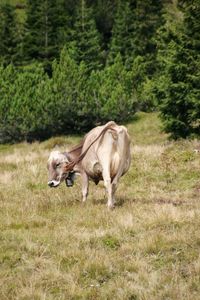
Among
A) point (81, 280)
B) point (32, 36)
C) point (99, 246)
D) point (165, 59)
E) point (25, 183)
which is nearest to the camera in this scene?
point (81, 280)

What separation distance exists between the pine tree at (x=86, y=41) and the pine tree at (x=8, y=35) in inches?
281

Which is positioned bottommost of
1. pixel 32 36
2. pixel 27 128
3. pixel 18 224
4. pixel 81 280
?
pixel 27 128

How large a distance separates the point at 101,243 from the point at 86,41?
1980 inches

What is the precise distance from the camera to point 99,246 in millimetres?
8508

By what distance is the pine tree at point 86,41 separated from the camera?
183 ft

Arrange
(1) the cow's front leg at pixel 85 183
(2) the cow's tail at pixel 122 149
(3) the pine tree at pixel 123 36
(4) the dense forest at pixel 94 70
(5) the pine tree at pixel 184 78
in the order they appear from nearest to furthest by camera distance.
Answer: (2) the cow's tail at pixel 122 149 < (1) the cow's front leg at pixel 85 183 < (5) the pine tree at pixel 184 78 < (4) the dense forest at pixel 94 70 < (3) the pine tree at pixel 123 36

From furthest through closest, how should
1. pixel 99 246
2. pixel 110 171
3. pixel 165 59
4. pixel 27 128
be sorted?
1. pixel 27 128
2. pixel 165 59
3. pixel 110 171
4. pixel 99 246

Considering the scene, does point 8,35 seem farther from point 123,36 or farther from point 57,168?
point 57,168

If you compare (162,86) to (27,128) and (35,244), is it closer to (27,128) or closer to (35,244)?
(27,128)

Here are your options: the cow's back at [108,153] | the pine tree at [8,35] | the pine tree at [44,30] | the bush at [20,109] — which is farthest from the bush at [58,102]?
the cow's back at [108,153]

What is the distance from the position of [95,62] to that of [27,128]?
597 inches

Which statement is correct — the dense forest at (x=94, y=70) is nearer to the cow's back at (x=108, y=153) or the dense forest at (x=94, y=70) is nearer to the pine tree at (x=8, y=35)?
the pine tree at (x=8, y=35)

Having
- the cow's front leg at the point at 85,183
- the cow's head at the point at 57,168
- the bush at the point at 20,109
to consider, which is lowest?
the bush at the point at 20,109

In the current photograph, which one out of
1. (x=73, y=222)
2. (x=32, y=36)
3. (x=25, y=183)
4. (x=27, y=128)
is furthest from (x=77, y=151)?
(x=32, y=36)
